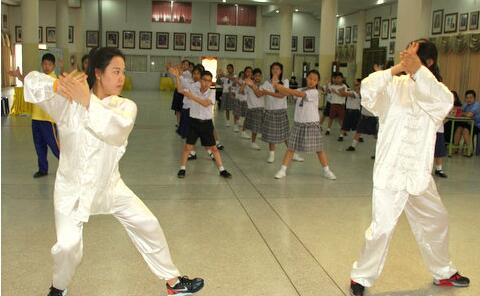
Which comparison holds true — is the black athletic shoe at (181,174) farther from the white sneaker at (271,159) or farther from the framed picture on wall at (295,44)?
the framed picture on wall at (295,44)

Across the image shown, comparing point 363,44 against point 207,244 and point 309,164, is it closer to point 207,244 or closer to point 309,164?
point 309,164

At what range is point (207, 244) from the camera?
4.06 meters

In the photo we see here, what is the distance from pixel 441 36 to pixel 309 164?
32.0 feet

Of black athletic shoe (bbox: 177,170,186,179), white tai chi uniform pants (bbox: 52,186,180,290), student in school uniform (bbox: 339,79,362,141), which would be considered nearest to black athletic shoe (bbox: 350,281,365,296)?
white tai chi uniform pants (bbox: 52,186,180,290)

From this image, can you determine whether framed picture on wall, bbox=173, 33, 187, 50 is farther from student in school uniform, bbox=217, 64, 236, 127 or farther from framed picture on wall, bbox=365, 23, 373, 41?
student in school uniform, bbox=217, 64, 236, 127

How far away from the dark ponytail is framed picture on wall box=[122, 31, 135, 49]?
25.9 metres

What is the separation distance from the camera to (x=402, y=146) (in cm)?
299

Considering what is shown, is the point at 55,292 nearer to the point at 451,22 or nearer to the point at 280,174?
the point at 280,174

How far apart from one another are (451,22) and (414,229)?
556 inches

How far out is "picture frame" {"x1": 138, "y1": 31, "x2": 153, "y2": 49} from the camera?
2764 cm

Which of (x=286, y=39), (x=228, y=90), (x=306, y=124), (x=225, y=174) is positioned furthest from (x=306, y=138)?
(x=286, y=39)

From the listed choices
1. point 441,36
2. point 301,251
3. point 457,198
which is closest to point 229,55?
point 441,36

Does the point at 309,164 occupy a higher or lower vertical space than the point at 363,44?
lower

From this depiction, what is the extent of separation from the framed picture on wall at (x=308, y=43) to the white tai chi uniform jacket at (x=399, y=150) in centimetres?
2616
